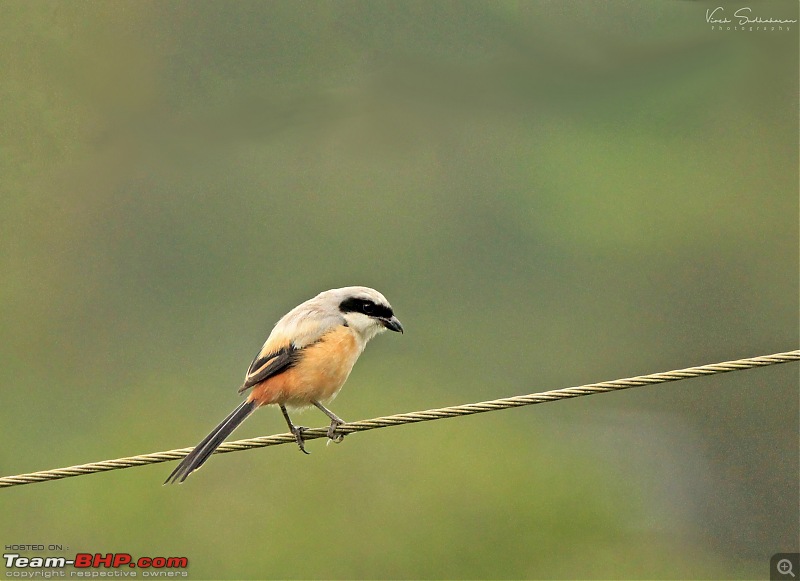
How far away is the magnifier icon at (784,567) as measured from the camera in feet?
30.2

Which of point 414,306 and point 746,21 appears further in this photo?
point 414,306

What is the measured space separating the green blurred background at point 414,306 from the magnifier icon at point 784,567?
32.0ft

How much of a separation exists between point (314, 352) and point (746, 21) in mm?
14993

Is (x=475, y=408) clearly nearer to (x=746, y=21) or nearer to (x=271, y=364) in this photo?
(x=271, y=364)

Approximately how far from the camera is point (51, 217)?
100.0 ft

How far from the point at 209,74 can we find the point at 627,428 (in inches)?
513

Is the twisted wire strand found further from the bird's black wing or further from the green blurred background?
the green blurred background

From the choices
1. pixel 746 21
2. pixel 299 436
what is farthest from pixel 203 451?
pixel 746 21

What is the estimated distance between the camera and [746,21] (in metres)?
19.5

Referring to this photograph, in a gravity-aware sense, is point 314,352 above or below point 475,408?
above

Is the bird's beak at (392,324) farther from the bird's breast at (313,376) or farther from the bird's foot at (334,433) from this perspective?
the bird's foot at (334,433)

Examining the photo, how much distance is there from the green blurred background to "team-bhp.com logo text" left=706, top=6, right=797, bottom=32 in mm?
177

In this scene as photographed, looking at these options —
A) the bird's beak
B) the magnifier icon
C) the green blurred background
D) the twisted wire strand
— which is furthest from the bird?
the green blurred background

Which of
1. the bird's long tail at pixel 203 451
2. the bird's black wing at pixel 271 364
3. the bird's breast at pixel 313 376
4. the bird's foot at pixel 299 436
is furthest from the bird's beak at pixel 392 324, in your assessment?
the bird's long tail at pixel 203 451
